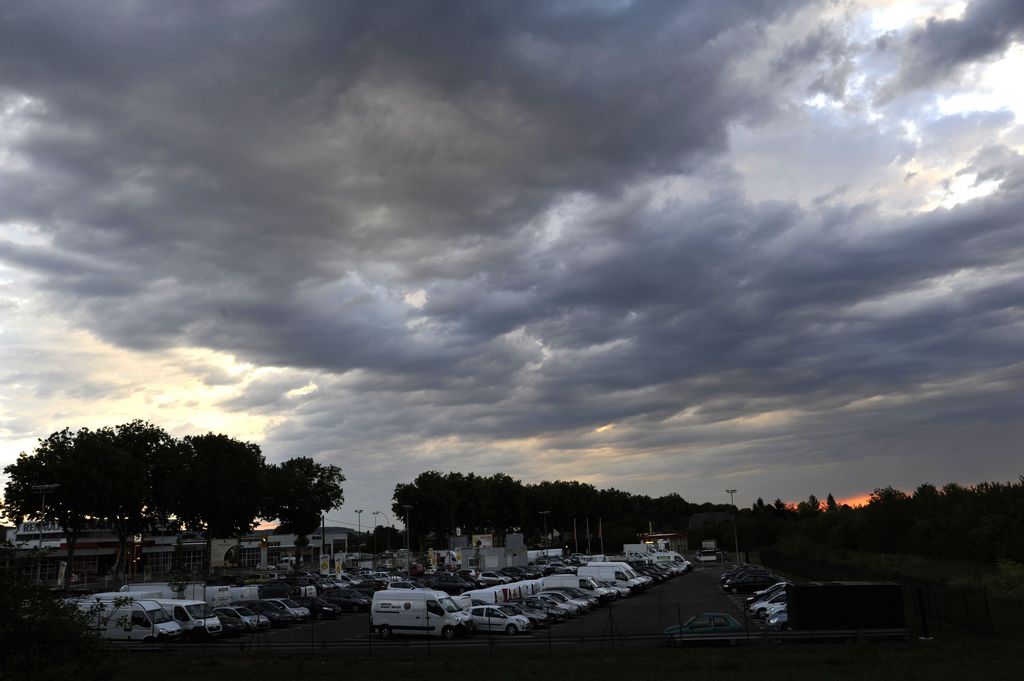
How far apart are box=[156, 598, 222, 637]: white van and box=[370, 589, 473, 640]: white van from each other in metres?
9.05

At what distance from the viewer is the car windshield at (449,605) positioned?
4416cm

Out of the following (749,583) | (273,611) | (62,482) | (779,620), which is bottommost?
(749,583)

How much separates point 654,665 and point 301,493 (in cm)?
9988

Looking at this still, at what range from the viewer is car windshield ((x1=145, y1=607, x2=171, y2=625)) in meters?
42.7

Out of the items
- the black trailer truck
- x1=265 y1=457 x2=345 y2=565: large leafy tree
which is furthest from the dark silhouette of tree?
the black trailer truck

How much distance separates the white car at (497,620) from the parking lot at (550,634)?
450 mm

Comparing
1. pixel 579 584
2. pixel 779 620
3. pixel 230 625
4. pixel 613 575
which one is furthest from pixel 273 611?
pixel 613 575

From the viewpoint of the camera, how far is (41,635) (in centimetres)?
1577

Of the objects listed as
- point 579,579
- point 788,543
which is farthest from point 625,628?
point 788,543

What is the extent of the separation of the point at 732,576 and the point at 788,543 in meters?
59.2

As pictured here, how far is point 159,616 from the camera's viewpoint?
43094 millimetres

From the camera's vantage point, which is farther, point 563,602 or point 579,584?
point 579,584

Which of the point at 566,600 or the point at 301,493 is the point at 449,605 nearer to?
the point at 566,600

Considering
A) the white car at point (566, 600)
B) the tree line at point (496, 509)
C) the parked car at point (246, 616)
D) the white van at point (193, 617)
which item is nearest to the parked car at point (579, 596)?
the white car at point (566, 600)
